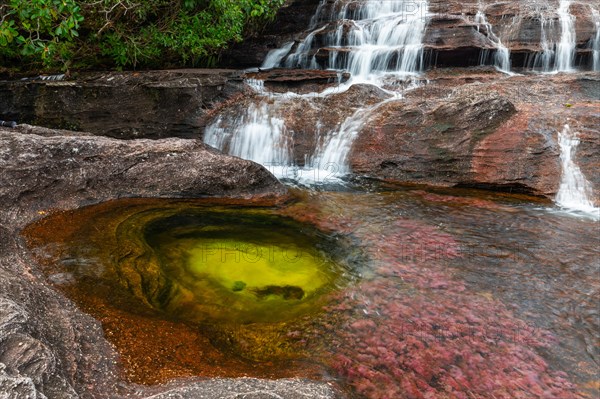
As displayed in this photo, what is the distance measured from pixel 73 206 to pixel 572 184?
7445mm

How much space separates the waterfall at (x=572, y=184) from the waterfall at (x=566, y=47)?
180 inches

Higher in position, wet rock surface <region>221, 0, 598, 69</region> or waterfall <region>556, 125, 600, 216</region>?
wet rock surface <region>221, 0, 598, 69</region>

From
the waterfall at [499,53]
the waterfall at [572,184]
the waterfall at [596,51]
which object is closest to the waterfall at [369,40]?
the waterfall at [499,53]

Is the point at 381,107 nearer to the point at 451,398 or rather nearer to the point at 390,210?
the point at 390,210

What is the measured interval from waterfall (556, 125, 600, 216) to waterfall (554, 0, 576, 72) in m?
4.57

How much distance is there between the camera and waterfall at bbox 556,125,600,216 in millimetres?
7051

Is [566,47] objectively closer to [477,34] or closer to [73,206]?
[477,34]

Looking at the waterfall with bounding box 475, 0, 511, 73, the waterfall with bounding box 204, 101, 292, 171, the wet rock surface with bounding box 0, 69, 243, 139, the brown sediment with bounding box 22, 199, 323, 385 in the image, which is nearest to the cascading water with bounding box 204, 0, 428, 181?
the waterfall with bounding box 204, 101, 292, 171

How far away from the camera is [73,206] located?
5.91 m

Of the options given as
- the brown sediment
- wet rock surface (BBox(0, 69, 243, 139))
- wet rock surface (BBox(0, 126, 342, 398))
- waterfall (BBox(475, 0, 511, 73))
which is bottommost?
the brown sediment

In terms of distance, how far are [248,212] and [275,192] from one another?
2.56ft

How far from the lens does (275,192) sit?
722 cm

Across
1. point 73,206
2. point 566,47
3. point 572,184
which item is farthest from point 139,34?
point 566,47

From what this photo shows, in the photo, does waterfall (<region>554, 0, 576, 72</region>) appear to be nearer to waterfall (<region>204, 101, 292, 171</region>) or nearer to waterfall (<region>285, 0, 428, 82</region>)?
waterfall (<region>285, 0, 428, 82</region>)
